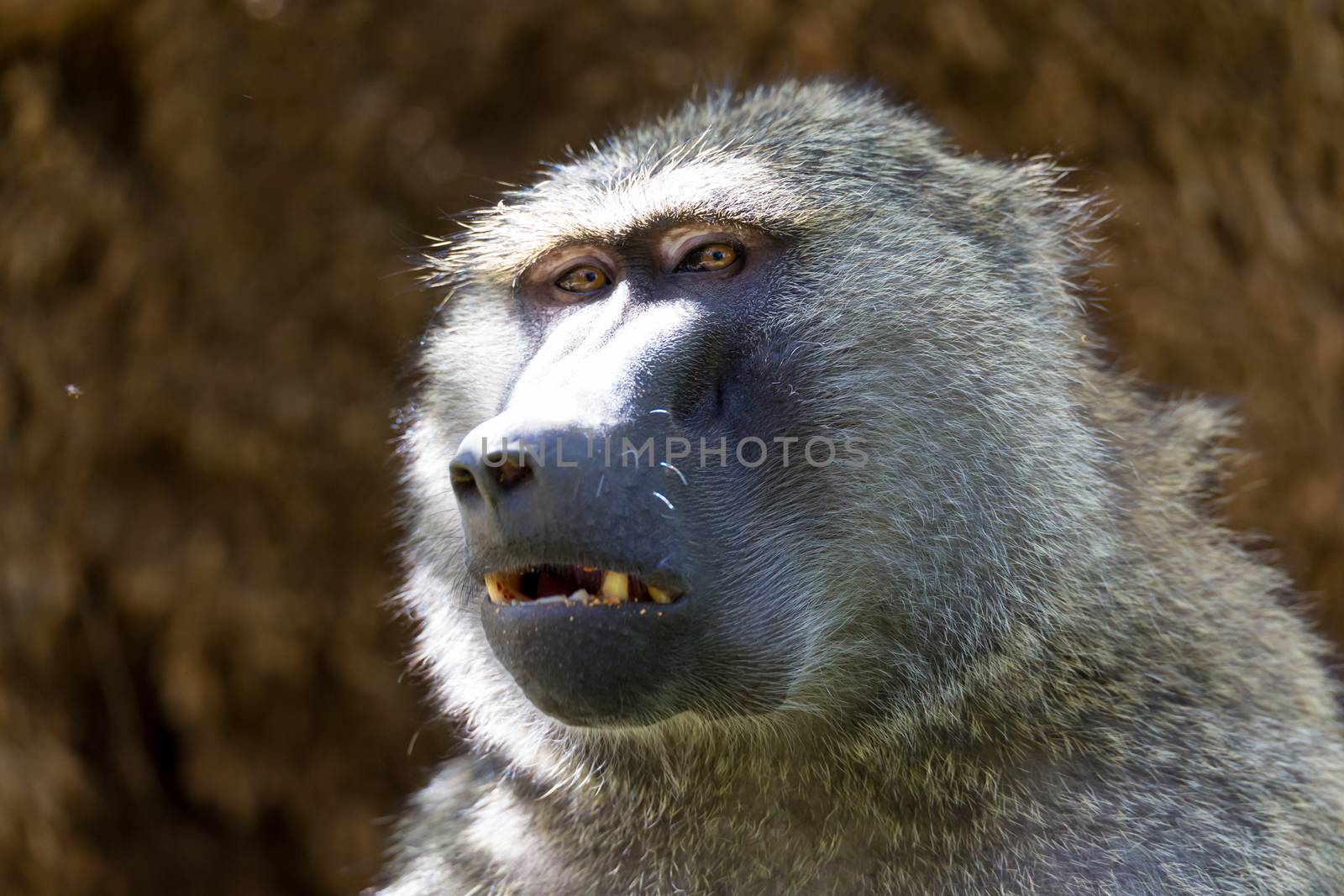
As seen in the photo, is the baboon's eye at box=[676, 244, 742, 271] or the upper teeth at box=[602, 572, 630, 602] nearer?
the upper teeth at box=[602, 572, 630, 602]

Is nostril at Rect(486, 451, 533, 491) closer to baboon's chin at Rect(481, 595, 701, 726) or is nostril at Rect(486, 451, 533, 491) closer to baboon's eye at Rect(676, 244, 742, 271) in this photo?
baboon's chin at Rect(481, 595, 701, 726)

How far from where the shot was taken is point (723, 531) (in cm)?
157

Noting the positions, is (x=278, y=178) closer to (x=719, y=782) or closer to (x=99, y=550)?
(x=99, y=550)

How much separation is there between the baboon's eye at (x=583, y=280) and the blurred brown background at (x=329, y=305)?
6.86 ft

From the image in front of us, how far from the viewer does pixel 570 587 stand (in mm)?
1521

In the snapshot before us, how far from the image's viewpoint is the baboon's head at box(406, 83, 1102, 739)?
1.48 metres

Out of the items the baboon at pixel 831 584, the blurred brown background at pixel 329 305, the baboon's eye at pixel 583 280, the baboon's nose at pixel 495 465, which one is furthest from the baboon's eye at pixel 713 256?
the blurred brown background at pixel 329 305

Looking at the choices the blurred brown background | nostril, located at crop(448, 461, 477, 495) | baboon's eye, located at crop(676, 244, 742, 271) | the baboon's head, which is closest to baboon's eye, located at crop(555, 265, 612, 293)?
the baboon's head

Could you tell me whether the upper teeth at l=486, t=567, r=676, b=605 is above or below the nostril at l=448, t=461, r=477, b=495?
below

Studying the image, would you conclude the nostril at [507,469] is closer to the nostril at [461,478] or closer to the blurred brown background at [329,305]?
the nostril at [461,478]

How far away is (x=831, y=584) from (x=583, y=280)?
1.79 feet

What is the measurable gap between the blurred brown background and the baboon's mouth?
7.98ft

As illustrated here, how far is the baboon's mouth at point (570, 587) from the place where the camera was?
1493 mm

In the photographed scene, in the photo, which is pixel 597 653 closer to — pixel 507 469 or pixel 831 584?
pixel 507 469
